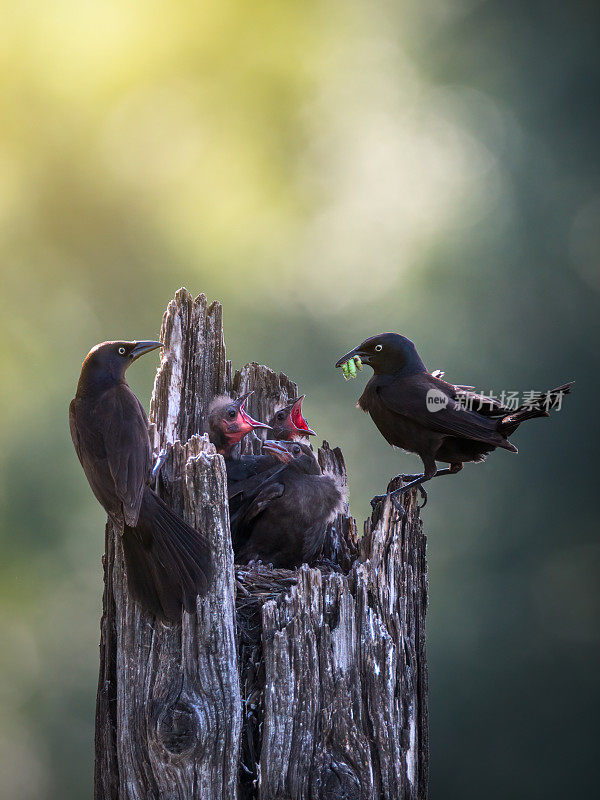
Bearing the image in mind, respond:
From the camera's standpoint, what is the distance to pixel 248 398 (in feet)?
19.0

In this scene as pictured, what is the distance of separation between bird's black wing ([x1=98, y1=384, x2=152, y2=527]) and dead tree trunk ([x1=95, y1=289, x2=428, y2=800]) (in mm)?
162

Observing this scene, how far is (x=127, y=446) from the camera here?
3.82 meters

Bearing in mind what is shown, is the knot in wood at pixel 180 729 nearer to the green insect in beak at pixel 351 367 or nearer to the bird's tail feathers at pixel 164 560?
the bird's tail feathers at pixel 164 560

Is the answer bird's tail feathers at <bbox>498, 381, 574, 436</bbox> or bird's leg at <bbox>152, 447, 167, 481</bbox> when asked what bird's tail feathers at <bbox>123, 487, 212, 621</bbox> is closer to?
bird's leg at <bbox>152, 447, 167, 481</bbox>

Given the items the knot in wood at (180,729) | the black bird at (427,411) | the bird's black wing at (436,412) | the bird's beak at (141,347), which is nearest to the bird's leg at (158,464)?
the bird's beak at (141,347)

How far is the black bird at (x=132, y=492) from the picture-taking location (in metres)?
3.56

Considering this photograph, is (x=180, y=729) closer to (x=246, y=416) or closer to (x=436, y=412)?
(x=436, y=412)

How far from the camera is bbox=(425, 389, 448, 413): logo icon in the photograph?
184 inches

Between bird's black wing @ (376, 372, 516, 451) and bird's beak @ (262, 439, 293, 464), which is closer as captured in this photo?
bird's black wing @ (376, 372, 516, 451)

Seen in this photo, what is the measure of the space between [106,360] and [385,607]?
1.67 meters

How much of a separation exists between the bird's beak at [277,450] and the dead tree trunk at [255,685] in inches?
58.9

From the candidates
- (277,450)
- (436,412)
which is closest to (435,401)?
(436,412)

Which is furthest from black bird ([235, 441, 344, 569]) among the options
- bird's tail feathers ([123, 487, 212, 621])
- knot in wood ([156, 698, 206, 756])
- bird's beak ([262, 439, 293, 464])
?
knot in wood ([156, 698, 206, 756])

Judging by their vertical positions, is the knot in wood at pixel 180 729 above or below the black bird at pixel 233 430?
below
